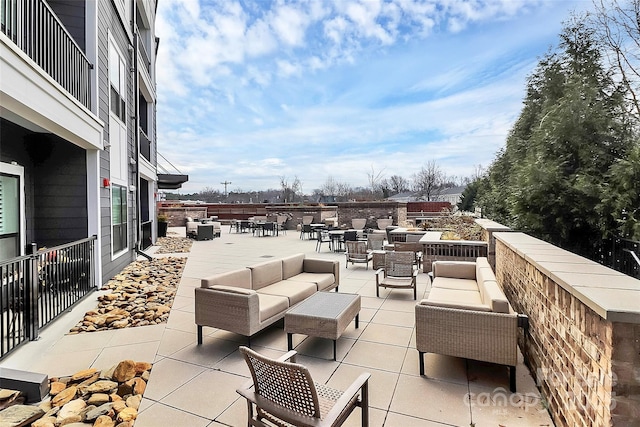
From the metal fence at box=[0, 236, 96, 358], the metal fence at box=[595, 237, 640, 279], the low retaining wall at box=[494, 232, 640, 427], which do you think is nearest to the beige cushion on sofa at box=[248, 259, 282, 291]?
the metal fence at box=[0, 236, 96, 358]

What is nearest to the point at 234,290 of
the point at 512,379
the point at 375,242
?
the point at 512,379

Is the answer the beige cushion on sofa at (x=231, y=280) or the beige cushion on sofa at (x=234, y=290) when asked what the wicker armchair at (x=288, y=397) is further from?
the beige cushion on sofa at (x=231, y=280)

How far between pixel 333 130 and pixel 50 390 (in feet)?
78.9

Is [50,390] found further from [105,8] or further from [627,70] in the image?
[627,70]

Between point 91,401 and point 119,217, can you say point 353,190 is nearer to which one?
point 119,217

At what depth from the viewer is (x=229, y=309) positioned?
3.36 meters

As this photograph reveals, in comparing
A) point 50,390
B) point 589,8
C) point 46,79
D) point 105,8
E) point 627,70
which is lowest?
point 50,390

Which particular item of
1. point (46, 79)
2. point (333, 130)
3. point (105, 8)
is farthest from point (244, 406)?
point (333, 130)

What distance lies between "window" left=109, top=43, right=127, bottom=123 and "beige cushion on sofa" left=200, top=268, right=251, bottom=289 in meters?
5.38

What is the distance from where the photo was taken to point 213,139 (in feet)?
81.3

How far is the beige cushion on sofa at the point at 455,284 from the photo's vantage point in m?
4.22

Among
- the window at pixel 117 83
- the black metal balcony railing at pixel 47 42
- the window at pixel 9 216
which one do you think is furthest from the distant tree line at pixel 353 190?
the window at pixel 9 216

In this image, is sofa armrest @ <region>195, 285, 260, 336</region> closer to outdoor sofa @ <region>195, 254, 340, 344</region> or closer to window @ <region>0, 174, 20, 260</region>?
outdoor sofa @ <region>195, 254, 340, 344</region>

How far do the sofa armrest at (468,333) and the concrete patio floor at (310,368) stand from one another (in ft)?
0.87
